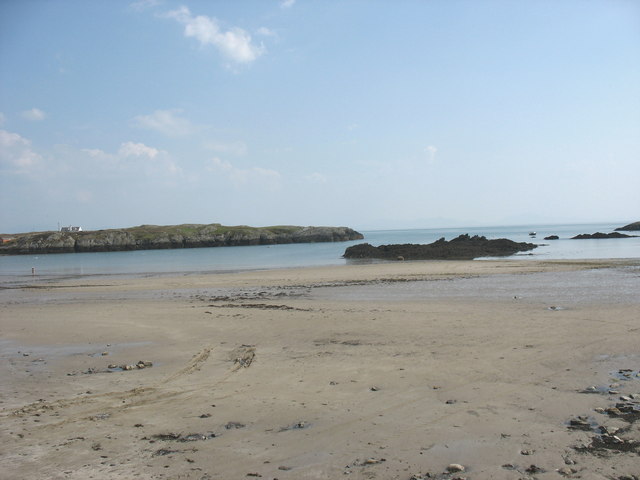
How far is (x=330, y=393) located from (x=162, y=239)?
351 ft

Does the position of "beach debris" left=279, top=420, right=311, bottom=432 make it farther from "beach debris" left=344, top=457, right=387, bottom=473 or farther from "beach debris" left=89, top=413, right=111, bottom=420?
"beach debris" left=89, top=413, right=111, bottom=420

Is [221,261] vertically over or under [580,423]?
over

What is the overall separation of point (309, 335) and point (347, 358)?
2.86 meters

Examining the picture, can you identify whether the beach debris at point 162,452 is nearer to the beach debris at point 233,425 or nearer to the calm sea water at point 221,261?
the beach debris at point 233,425

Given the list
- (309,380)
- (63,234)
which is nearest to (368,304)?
(309,380)

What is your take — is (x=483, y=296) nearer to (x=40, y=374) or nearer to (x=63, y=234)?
(x=40, y=374)

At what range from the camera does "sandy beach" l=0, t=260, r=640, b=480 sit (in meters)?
5.31

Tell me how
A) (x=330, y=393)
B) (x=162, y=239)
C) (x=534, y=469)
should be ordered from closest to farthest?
(x=534, y=469) < (x=330, y=393) < (x=162, y=239)

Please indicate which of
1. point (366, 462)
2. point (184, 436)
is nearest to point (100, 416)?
→ point (184, 436)

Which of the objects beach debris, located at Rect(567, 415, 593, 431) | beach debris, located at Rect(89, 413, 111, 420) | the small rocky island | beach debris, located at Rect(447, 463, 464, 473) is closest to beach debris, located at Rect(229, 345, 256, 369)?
beach debris, located at Rect(89, 413, 111, 420)

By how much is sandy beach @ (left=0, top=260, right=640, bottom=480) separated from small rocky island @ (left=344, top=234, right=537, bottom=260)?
3280cm

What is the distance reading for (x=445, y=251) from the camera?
52.4 meters

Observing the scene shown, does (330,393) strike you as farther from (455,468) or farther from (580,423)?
(580,423)

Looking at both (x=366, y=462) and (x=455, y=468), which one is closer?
(x=455, y=468)
